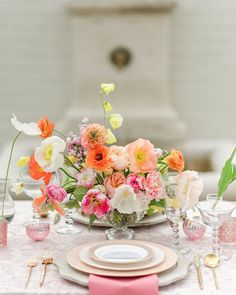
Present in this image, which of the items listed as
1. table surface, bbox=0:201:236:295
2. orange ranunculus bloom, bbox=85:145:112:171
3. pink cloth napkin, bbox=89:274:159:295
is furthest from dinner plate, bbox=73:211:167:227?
pink cloth napkin, bbox=89:274:159:295

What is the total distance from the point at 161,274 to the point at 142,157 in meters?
0.36

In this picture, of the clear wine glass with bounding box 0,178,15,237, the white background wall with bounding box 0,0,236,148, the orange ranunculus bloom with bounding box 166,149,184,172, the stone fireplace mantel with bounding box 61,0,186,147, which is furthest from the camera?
the white background wall with bounding box 0,0,236,148

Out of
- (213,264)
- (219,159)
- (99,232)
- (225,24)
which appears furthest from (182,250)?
(225,24)

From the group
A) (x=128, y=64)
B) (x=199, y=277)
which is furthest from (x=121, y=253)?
(x=128, y=64)

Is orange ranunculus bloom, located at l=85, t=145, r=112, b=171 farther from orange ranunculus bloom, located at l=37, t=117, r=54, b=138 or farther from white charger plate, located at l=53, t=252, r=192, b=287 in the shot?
white charger plate, located at l=53, t=252, r=192, b=287

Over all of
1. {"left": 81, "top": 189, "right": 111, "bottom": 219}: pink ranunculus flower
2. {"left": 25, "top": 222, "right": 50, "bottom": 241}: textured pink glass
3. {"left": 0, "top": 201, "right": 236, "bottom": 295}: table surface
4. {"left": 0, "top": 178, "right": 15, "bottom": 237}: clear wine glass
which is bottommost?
{"left": 0, "top": 201, "right": 236, "bottom": 295}: table surface

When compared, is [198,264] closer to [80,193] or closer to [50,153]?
[80,193]

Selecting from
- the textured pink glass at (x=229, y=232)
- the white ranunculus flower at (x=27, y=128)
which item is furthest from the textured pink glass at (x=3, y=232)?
the textured pink glass at (x=229, y=232)

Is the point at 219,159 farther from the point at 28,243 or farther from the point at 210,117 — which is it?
the point at 28,243

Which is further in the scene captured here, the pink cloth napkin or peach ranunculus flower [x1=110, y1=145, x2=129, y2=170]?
peach ranunculus flower [x1=110, y1=145, x2=129, y2=170]

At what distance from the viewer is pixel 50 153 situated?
73.1 inches

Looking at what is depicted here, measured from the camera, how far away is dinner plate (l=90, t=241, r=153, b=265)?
163 centimetres

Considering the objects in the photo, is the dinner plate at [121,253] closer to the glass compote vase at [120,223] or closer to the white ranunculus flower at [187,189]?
the glass compote vase at [120,223]

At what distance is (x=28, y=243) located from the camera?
1925 millimetres
